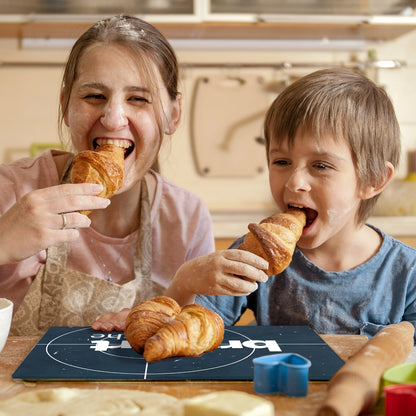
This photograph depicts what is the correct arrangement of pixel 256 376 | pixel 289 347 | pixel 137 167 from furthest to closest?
pixel 137 167, pixel 289 347, pixel 256 376

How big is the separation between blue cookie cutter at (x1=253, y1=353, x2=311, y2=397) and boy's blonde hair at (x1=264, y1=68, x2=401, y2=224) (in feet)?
2.16

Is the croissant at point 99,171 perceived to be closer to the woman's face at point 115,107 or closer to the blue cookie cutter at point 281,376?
the woman's face at point 115,107

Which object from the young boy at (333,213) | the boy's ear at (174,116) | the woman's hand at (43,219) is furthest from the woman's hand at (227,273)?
the boy's ear at (174,116)

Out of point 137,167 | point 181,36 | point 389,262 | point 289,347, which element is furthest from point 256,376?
point 181,36

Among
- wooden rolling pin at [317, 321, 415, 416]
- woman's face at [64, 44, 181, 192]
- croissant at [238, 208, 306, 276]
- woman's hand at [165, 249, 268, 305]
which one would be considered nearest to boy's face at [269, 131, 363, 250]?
croissant at [238, 208, 306, 276]

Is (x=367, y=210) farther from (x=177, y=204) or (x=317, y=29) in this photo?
→ (x=317, y=29)

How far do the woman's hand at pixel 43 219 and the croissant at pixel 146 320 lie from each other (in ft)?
0.94

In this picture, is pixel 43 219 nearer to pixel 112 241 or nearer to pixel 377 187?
pixel 112 241

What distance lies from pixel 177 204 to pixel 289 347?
83 cm

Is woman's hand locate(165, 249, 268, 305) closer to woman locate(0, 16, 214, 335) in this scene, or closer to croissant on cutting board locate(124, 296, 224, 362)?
croissant on cutting board locate(124, 296, 224, 362)

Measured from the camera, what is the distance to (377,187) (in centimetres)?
136

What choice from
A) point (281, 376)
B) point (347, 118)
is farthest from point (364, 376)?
point (347, 118)

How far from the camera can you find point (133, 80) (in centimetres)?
141

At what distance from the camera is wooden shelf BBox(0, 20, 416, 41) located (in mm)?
3020
